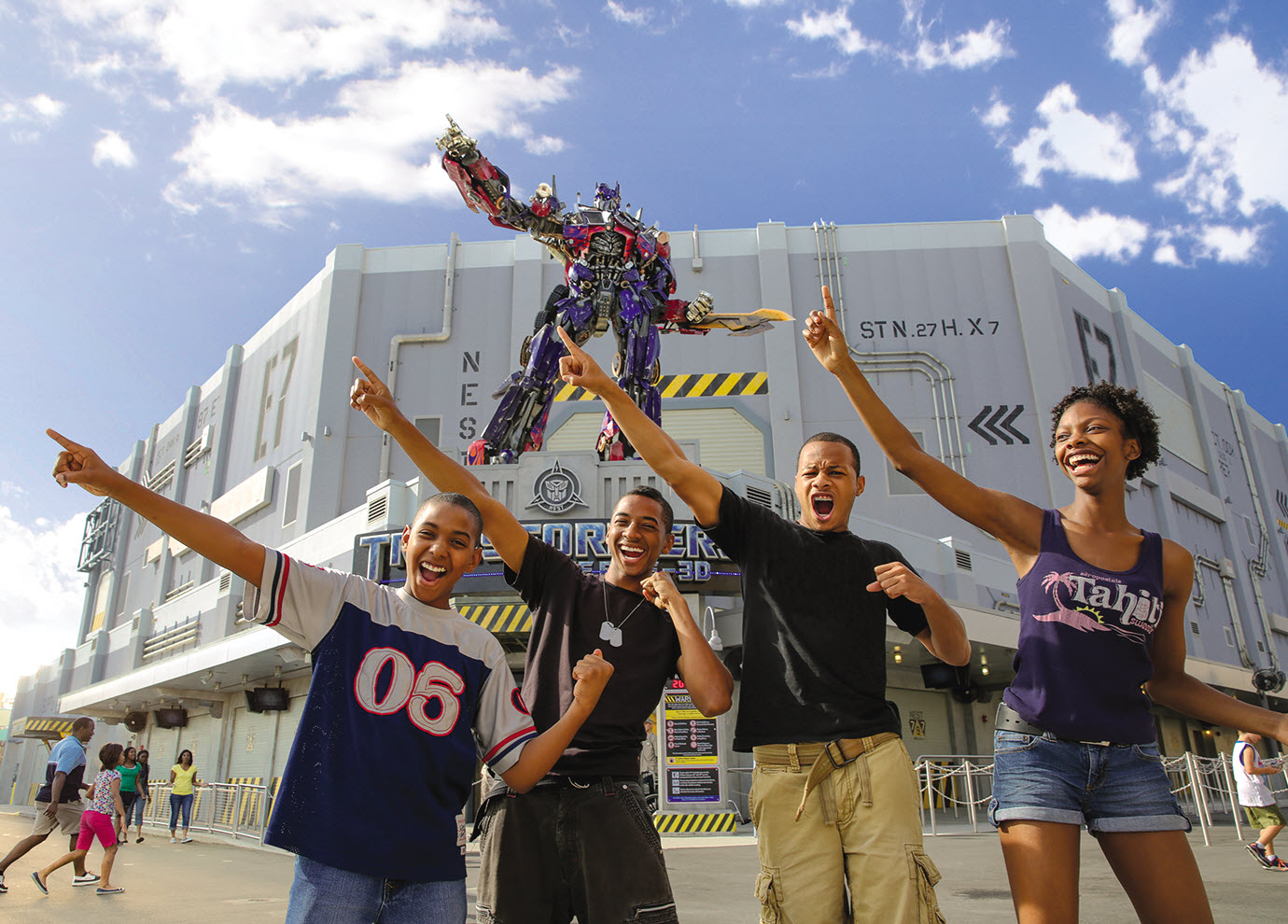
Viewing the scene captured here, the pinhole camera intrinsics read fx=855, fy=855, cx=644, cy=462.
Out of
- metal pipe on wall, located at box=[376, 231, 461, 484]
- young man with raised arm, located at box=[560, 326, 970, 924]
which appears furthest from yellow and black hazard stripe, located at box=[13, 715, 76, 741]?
young man with raised arm, located at box=[560, 326, 970, 924]

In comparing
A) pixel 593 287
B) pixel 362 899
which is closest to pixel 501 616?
pixel 593 287

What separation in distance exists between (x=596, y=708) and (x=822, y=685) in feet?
2.22

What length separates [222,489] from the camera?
26.1 meters

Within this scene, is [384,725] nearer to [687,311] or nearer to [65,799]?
[65,799]

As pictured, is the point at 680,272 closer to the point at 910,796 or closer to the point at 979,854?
the point at 979,854

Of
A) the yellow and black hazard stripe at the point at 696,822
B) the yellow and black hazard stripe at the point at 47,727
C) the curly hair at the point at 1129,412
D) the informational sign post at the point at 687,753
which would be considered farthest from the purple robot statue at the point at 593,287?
the yellow and black hazard stripe at the point at 47,727

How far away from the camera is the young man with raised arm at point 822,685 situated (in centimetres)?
226

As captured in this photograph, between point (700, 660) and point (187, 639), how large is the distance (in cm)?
2257

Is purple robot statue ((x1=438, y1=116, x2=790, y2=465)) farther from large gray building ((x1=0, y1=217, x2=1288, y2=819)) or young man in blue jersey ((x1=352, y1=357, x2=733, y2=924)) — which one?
young man in blue jersey ((x1=352, y1=357, x2=733, y2=924))

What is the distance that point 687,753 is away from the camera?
11.9m

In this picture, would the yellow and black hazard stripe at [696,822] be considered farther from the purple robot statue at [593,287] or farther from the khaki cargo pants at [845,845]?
the khaki cargo pants at [845,845]

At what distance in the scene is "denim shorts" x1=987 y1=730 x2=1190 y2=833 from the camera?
2283mm

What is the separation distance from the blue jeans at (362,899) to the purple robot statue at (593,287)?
8.93 metres

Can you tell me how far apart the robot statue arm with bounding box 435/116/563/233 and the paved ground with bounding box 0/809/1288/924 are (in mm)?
7481
